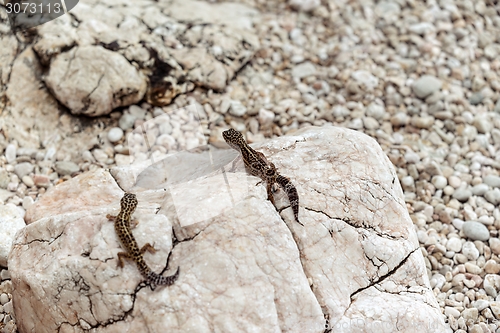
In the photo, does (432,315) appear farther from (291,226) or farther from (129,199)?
(129,199)

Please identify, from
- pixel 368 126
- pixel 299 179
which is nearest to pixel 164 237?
pixel 299 179

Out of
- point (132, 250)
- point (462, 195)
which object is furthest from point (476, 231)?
point (132, 250)

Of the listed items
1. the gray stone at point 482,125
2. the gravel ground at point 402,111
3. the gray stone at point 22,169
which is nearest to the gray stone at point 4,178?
the gravel ground at point 402,111

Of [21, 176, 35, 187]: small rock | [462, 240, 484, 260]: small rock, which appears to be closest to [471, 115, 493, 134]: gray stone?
[462, 240, 484, 260]: small rock

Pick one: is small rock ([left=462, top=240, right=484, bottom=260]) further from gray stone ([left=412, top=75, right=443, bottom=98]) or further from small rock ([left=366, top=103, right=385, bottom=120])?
gray stone ([left=412, top=75, right=443, bottom=98])

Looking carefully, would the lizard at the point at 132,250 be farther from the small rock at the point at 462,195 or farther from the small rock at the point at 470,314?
the small rock at the point at 462,195

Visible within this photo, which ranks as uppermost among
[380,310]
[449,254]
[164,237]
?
[164,237]

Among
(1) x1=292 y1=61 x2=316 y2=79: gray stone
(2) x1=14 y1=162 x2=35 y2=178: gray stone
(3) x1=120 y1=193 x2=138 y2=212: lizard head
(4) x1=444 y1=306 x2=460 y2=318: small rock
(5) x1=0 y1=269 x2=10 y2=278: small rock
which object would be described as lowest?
(5) x1=0 y1=269 x2=10 y2=278: small rock
